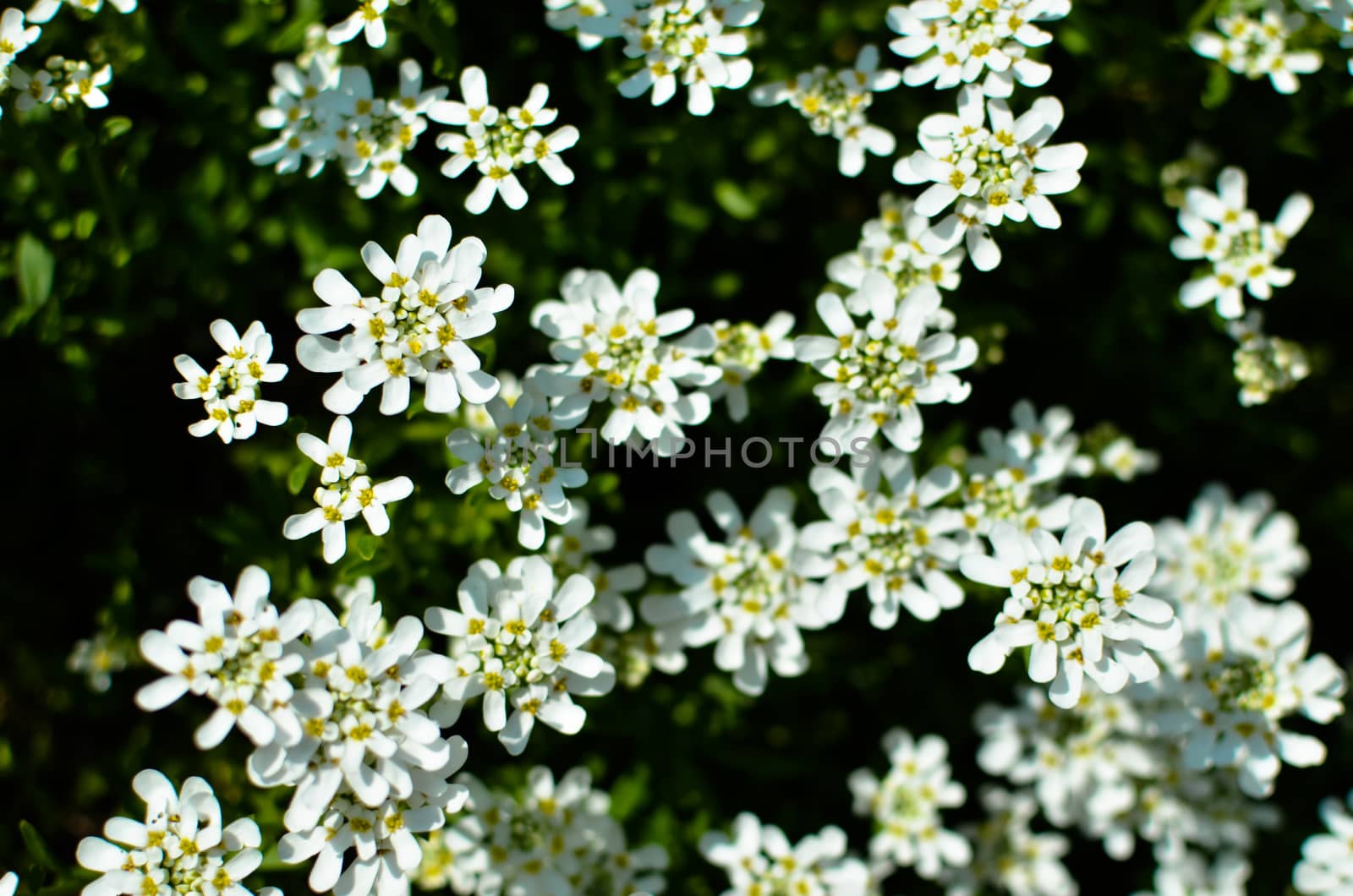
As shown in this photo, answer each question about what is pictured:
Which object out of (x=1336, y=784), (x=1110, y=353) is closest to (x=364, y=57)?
(x=1110, y=353)

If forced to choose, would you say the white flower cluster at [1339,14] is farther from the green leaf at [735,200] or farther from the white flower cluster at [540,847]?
the white flower cluster at [540,847]

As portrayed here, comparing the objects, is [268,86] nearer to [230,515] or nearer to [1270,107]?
[230,515]

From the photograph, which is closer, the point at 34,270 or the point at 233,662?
the point at 233,662

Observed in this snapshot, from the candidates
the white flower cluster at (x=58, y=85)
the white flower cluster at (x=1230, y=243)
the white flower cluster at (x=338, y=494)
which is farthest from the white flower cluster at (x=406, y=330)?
the white flower cluster at (x=1230, y=243)

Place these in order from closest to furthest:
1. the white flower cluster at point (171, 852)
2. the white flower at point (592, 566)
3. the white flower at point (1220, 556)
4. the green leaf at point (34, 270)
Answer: the white flower cluster at point (171, 852)
the white flower at point (592, 566)
the green leaf at point (34, 270)
the white flower at point (1220, 556)

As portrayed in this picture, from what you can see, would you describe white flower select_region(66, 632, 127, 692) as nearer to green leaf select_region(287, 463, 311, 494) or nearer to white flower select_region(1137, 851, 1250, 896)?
green leaf select_region(287, 463, 311, 494)

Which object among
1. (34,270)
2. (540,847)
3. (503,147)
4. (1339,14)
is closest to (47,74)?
(34,270)

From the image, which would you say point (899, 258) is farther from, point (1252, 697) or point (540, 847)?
point (540, 847)
